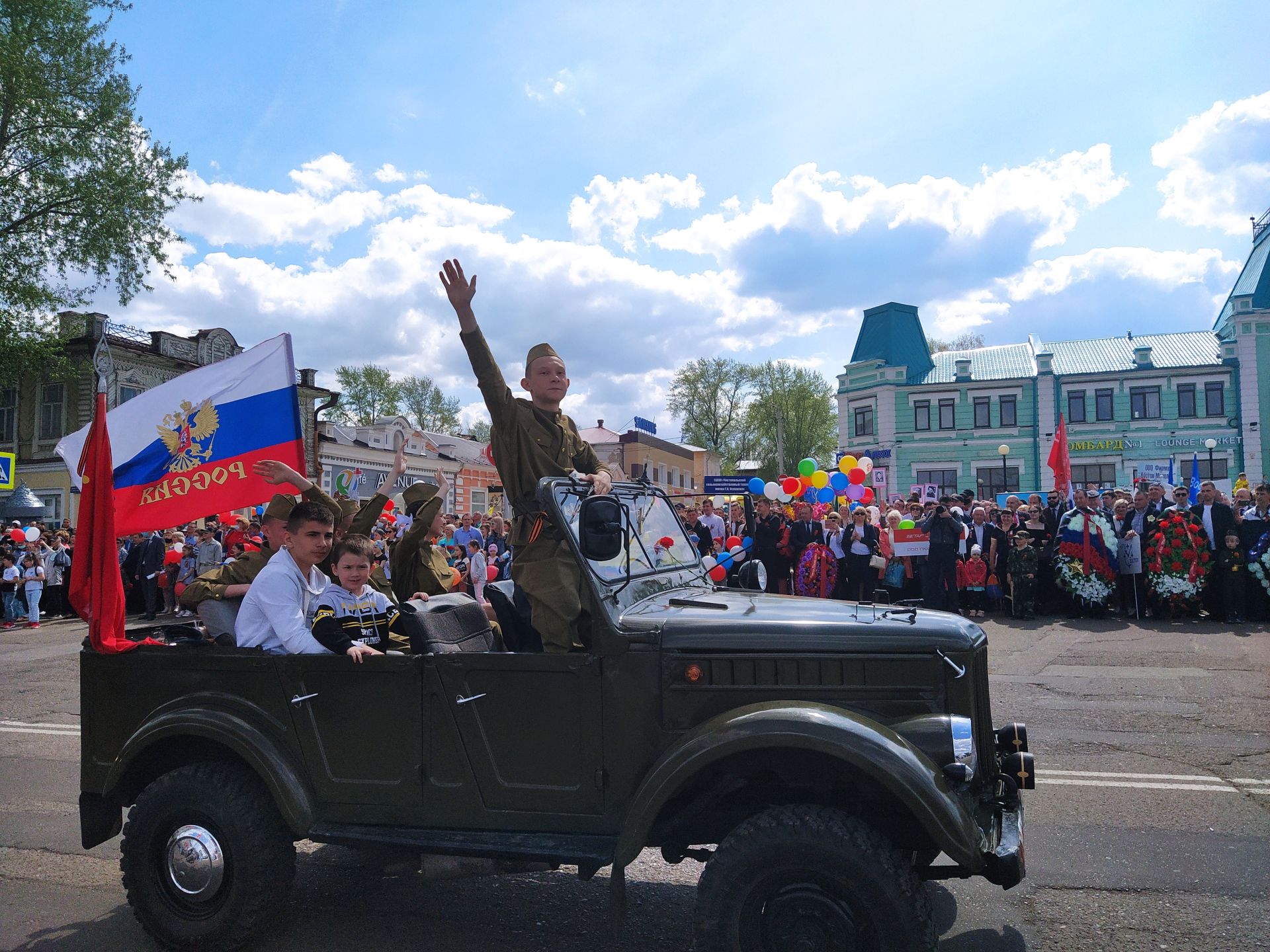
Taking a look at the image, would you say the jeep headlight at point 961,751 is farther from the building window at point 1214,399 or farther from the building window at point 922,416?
the building window at point 1214,399

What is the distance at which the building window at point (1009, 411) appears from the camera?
1599 inches

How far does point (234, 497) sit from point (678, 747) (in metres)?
3.15

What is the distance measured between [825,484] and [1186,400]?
30301 millimetres

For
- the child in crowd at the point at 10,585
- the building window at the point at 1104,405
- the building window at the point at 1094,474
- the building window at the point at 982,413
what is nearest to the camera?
the child in crowd at the point at 10,585

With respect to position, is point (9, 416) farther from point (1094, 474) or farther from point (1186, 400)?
point (1186, 400)

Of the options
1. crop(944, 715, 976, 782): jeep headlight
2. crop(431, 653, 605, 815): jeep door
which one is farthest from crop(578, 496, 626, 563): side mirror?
crop(944, 715, 976, 782): jeep headlight

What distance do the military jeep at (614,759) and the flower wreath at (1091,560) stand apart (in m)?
10.4

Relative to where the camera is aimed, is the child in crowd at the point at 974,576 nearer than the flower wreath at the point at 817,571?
Yes

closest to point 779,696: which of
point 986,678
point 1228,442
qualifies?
point 986,678

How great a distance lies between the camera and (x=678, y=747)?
2.95 m

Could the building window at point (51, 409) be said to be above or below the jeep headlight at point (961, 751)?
above

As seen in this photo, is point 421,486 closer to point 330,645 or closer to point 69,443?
point 69,443

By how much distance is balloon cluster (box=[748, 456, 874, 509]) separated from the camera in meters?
16.3

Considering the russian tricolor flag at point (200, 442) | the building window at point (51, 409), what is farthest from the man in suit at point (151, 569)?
the building window at point (51, 409)
